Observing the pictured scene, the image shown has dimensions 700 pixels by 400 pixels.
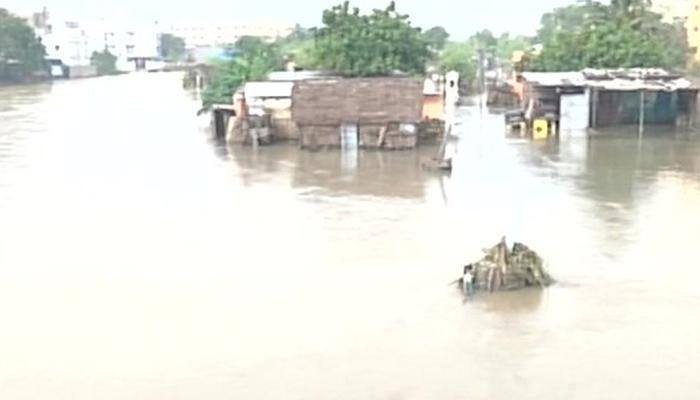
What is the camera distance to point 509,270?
10.5 m

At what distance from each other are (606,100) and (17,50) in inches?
1533

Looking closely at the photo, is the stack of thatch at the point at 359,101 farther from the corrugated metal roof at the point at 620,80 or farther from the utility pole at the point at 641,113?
the utility pole at the point at 641,113

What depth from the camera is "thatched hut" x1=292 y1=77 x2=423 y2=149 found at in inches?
830

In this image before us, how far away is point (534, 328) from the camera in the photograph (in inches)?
Answer: 371

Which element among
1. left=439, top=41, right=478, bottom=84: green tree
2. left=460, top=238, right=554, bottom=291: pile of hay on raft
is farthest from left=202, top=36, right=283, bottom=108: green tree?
left=460, top=238, right=554, bottom=291: pile of hay on raft

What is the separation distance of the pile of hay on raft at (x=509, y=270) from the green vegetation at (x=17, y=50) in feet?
158

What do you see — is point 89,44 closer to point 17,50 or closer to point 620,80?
point 17,50

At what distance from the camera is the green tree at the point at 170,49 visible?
318 feet

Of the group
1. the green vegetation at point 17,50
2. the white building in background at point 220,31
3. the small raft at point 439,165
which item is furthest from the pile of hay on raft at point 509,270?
the white building in background at point 220,31

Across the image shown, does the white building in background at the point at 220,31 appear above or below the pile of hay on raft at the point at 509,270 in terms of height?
above

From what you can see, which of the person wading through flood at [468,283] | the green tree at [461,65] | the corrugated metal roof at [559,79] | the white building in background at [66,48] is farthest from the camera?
the white building in background at [66,48]

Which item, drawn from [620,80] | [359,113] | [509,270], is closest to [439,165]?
[359,113]

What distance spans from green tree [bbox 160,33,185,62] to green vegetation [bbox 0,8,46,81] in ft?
127

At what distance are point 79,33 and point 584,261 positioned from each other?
73.5m
